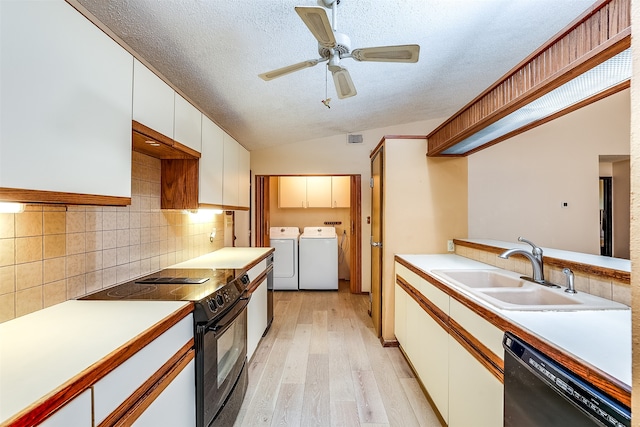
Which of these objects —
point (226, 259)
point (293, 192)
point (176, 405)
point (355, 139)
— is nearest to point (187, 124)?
point (226, 259)

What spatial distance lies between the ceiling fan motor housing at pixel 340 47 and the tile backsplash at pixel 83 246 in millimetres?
1341

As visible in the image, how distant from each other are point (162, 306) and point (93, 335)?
0.30 metres

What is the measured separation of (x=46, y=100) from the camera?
0.94 metres

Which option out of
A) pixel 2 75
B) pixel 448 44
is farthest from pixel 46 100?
pixel 448 44

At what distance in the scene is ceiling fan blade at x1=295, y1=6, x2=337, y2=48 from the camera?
122 cm

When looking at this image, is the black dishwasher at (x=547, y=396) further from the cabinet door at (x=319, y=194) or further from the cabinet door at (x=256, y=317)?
the cabinet door at (x=319, y=194)

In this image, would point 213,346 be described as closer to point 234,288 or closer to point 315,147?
point 234,288

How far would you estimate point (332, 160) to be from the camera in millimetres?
4551

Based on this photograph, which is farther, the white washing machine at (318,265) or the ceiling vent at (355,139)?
the white washing machine at (318,265)

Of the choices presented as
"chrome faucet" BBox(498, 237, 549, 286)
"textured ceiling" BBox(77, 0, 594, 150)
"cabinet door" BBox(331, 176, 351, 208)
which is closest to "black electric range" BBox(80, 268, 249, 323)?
"textured ceiling" BBox(77, 0, 594, 150)

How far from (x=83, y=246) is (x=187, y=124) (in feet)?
3.04

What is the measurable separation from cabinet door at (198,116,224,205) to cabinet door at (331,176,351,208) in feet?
9.23

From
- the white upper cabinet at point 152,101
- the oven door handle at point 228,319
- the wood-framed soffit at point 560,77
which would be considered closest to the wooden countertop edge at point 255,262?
the oven door handle at point 228,319

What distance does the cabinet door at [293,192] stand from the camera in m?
5.11
